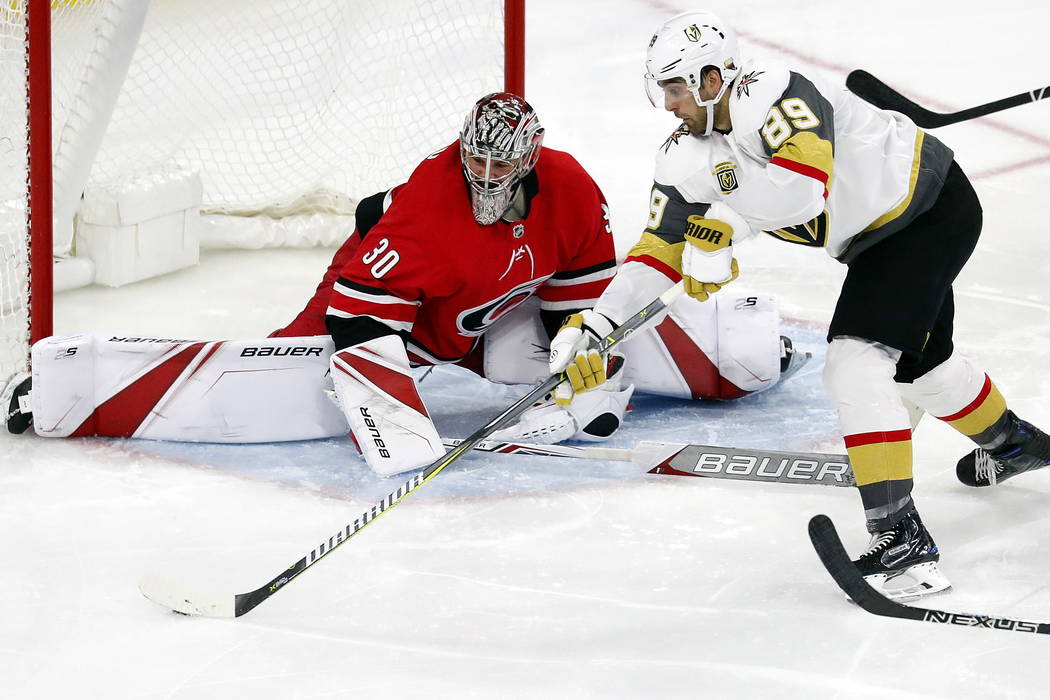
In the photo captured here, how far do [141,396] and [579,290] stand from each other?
3.19 ft

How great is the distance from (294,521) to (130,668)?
0.59 meters

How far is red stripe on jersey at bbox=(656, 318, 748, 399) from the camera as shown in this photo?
11.1 ft

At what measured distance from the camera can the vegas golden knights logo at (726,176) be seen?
263 cm

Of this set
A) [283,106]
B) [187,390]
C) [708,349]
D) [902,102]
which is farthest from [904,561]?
[283,106]

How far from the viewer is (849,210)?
257 centimetres

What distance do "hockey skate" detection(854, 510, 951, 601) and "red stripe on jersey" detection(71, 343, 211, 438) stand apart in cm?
145

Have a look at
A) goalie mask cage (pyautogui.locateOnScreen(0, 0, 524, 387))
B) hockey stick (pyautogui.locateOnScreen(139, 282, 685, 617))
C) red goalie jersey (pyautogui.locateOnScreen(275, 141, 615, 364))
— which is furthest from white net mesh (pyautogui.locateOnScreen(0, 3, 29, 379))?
hockey stick (pyautogui.locateOnScreen(139, 282, 685, 617))

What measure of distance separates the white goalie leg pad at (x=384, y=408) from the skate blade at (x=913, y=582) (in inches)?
37.1

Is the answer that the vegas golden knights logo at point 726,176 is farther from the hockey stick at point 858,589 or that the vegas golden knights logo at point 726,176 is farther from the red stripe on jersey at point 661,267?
the hockey stick at point 858,589

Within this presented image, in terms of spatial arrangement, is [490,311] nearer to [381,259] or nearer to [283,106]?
[381,259]

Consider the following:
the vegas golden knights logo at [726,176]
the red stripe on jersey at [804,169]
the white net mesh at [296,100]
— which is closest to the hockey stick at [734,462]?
the vegas golden knights logo at [726,176]

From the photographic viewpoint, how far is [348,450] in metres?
3.21

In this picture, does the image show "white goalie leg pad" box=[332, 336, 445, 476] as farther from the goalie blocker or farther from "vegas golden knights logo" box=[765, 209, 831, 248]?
"vegas golden knights logo" box=[765, 209, 831, 248]

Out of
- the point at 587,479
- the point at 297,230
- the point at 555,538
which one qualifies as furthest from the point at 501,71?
the point at 555,538
